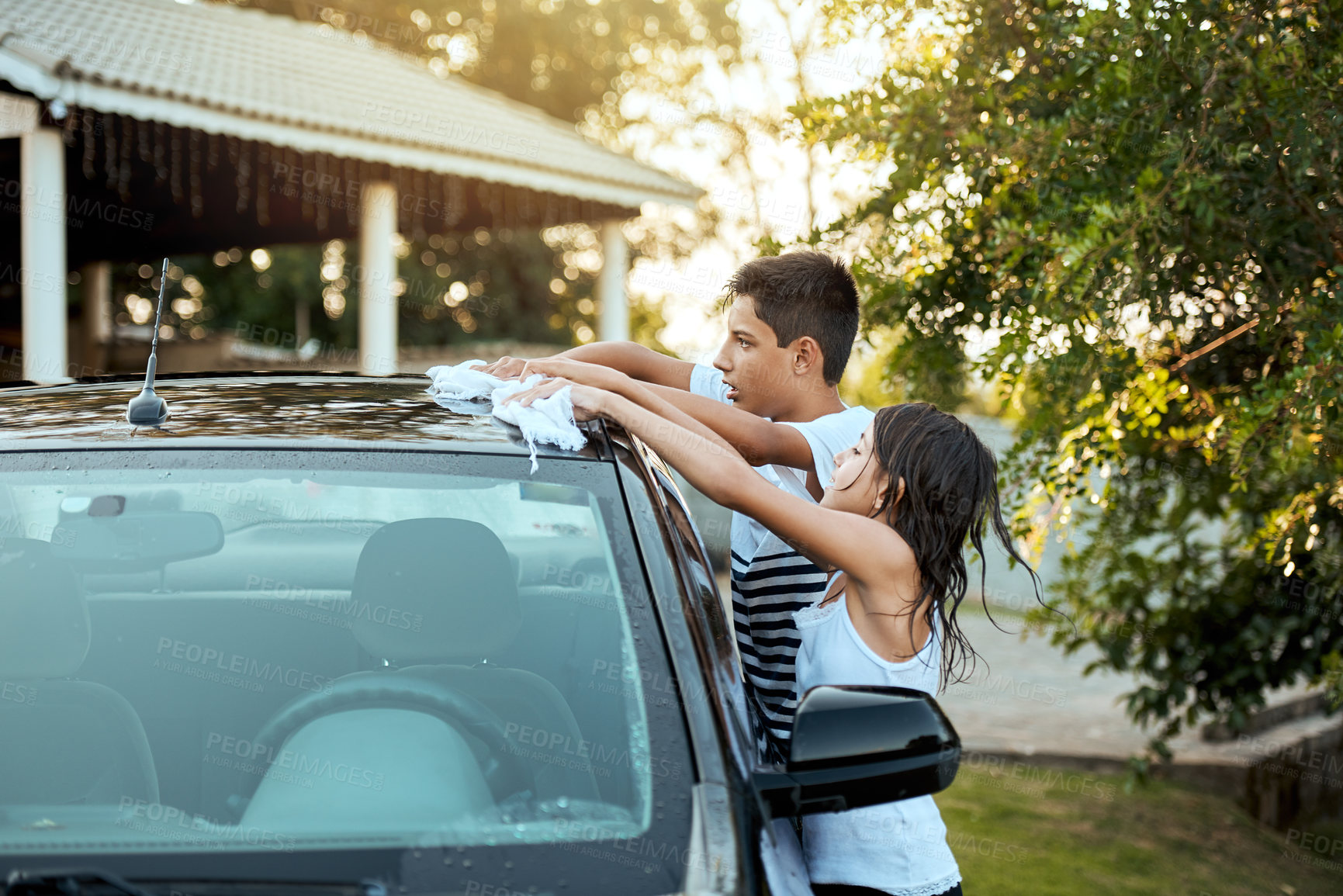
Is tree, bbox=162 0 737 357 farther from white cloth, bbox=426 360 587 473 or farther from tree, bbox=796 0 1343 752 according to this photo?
white cloth, bbox=426 360 587 473

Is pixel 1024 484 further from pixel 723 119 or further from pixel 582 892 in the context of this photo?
pixel 723 119

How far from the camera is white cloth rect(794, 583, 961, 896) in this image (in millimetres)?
1902

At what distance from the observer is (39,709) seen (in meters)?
1.98

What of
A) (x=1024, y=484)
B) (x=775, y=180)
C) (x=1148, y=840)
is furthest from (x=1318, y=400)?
(x=775, y=180)

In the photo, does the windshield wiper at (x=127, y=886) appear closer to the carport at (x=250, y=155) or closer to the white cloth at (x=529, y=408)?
the white cloth at (x=529, y=408)

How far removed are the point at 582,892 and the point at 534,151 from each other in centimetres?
945

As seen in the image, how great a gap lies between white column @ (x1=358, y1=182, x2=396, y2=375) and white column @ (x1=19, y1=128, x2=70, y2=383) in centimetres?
260

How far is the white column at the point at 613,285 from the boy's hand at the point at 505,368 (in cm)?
944

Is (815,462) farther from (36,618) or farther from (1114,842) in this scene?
(1114,842)

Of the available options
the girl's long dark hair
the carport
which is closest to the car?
the girl's long dark hair

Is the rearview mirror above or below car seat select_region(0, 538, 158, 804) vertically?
above

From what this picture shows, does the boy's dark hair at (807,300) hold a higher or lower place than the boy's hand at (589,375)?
higher

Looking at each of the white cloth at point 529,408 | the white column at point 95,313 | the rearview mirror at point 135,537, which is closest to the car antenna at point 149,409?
the rearview mirror at point 135,537

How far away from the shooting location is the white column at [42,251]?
23.8 ft
